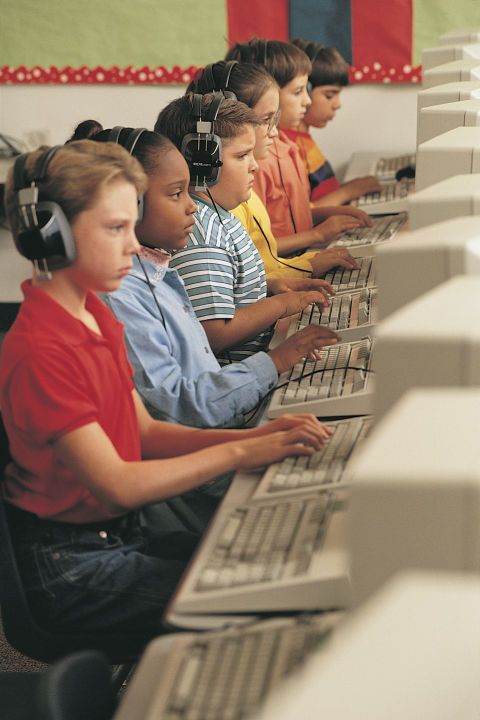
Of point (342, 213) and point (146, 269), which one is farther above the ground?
point (146, 269)

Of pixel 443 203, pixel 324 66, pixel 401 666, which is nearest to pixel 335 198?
pixel 324 66

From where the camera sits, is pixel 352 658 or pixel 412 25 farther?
pixel 412 25

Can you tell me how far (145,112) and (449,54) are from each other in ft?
5.39

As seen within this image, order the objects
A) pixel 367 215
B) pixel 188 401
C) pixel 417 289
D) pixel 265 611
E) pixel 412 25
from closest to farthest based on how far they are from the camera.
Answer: pixel 265 611, pixel 417 289, pixel 188 401, pixel 367 215, pixel 412 25

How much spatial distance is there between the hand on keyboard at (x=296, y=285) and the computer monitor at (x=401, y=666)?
5.90 ft

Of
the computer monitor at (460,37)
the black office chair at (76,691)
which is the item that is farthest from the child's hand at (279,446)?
the computer monitor at (460,37)

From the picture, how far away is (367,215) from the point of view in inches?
128

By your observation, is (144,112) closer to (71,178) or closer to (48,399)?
(71,178)

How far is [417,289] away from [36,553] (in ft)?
1.98

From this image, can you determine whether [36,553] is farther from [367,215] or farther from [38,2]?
[38,2]

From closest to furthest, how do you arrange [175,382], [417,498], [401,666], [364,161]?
[401,666]
[417,498]
[175,382]
[364,161]

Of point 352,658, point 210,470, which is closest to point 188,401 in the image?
point 210,470

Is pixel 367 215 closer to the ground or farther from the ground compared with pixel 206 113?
closer to the ground

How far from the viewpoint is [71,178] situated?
1.46 meters
